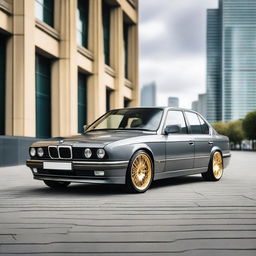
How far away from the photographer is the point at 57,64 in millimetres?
22906

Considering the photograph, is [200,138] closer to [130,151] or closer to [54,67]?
[130,151]

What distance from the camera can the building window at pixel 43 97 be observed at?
21406mm

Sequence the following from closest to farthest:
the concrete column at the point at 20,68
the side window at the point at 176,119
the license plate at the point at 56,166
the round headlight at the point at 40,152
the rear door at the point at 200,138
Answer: the license plate at the point at 56,166 → the round headlight at the point at 40,152 → the side window at the point at 176,119 → the rear door at the point at 200,138 → the concrete column at the point at 20,68

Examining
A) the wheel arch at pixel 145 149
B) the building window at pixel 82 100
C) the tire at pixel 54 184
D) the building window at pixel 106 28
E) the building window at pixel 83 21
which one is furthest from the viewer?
the building window at pixel 106 28

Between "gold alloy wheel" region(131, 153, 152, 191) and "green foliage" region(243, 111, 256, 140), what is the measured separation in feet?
216

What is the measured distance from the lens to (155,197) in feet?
23.6

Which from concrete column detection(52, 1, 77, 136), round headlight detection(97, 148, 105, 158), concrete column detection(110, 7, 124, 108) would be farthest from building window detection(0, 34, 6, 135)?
concrete column detection(110, 7, 124, 108)

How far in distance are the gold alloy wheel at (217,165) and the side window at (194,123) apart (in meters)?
0.73

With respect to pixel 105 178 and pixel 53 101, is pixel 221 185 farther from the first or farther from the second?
pixel 53 101

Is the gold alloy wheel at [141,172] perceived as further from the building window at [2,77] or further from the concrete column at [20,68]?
the building window at [2,77]

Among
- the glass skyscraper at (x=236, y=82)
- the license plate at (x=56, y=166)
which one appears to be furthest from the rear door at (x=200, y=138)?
the glass skyscraper at (x=236, y=82)

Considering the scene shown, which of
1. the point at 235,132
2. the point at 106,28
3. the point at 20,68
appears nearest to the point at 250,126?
the point at 235,132

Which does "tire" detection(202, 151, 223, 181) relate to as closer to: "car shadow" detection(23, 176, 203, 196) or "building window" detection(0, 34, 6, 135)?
"car shadow" detection(23, 176, 203, 196)

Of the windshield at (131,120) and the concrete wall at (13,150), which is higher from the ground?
the windshield at (131,120)
